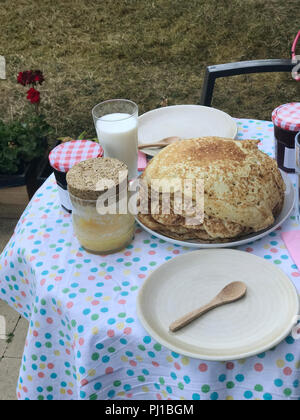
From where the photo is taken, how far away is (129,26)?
4281 millimetres

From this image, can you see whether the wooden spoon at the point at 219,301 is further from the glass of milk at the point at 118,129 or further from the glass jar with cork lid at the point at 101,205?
the glass of milk at the point at 118,129

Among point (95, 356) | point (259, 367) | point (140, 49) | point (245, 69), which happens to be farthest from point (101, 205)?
point (140, 49)

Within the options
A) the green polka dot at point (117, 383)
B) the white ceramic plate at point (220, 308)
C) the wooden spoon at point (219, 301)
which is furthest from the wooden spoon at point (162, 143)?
the green polka dot at point (117, 383)

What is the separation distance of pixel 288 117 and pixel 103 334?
2.45ft

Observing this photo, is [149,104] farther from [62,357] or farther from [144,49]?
[62,357]

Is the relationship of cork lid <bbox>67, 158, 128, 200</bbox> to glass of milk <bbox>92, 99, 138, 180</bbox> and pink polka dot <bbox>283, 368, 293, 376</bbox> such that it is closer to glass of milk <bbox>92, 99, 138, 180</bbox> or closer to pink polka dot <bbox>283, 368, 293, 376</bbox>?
glass of milk <bbox>92, 99, 138, 180</bbox>

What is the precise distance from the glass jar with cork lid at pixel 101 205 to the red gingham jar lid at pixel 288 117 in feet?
1.53

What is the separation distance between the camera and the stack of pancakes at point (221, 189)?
3.42 ft

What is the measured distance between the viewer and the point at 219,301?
912 mm

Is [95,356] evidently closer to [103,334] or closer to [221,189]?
[103,334]

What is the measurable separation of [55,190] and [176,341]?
Result: 2.18 ft

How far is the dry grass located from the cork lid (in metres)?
2.34

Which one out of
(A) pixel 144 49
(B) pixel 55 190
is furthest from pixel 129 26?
(B) pixel 55 190

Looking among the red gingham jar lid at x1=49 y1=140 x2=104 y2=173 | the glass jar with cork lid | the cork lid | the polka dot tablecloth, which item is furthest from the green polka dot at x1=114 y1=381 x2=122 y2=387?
the red gingham jar lid at x1=49 y1=140 x2=104 y2=173
